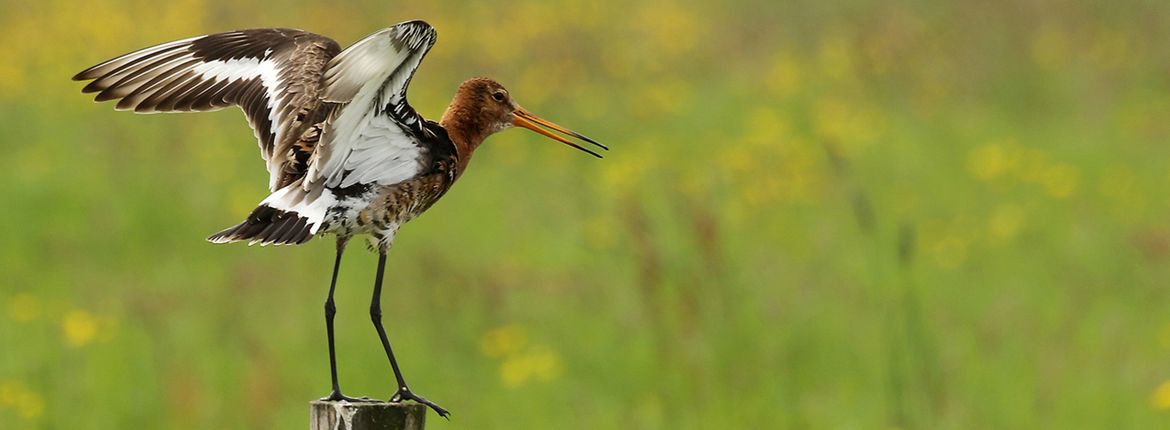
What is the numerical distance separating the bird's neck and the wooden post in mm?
1051

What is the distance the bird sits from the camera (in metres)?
3.41

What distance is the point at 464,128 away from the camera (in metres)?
4.17

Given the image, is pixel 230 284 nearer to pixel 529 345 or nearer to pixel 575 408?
pixel 529 345

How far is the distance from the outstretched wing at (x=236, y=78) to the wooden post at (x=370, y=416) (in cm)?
95

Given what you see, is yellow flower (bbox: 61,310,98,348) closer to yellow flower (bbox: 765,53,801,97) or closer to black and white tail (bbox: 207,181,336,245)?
black and white tail (bbox: 207,181,336,245)

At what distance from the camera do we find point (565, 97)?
11039 millimetres

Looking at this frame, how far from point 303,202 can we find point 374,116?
0.26 meters

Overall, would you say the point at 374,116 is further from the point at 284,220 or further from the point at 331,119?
the point at 284,220

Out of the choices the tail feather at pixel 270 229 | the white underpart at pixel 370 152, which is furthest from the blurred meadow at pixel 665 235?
the tail feather at pixel 270 229

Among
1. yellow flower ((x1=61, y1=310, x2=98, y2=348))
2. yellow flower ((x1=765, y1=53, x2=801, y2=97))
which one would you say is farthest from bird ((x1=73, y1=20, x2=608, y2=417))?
yellow flower ((x1=765, y1=53, x2=801, y2=97))

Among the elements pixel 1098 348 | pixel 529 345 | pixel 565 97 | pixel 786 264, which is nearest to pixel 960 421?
pixel 1098 348

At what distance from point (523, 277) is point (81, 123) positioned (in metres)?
3.75

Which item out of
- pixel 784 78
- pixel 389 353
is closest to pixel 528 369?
pixel 389 353

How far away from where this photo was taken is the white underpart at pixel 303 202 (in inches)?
138
